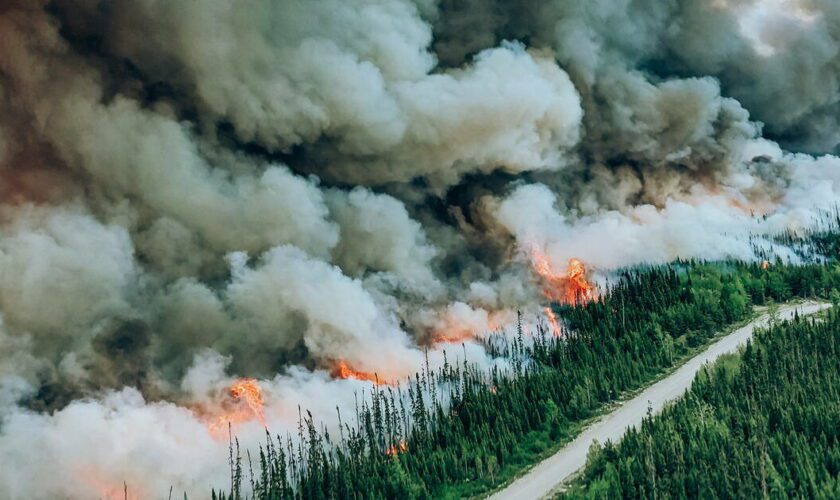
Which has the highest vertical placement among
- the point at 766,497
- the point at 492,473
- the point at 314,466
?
the point at 314,466

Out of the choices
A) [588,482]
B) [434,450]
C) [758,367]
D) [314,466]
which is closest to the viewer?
[588,482]

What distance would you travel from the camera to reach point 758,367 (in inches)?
6452

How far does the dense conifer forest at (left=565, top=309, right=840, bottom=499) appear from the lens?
335ft

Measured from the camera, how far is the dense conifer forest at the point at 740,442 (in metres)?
102

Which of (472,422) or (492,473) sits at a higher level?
(472,422)

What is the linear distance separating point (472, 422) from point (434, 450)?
1589cm

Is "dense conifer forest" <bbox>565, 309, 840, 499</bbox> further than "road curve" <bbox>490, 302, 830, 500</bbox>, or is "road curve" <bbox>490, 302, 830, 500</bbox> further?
"road curve" <bbox>490, 302, 830, 500</bbox>

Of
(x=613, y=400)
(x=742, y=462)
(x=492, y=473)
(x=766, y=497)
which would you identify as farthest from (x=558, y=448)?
(x=766, y=497)

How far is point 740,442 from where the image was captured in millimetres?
119688

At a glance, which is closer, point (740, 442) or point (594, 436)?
point (740, 442)

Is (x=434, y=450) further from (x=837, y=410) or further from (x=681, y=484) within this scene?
(x=837, y=410)

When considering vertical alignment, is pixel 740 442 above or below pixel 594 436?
below

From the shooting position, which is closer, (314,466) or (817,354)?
(817,354)

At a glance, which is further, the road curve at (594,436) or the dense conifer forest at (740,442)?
the road curve at (594,436)
